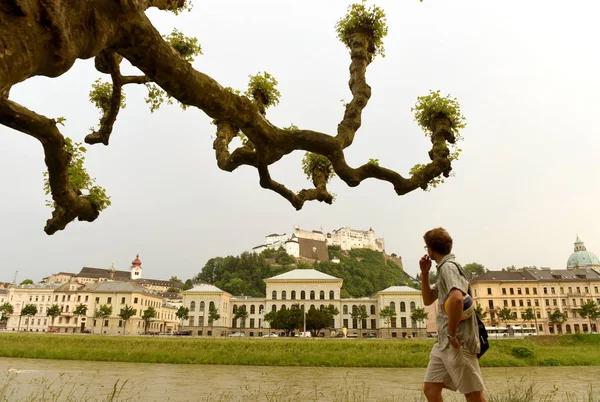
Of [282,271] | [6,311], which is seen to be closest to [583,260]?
[282,271]

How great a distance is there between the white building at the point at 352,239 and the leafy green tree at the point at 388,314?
6988 cm

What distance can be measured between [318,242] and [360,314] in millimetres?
64894

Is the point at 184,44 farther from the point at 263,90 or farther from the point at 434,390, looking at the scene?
the point at 434,390

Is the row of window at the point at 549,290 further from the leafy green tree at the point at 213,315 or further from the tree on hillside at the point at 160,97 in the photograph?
the tree on hillside at the point at 160,97

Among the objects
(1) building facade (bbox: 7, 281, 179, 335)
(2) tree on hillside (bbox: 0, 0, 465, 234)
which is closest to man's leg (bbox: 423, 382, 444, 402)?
(2) tree on hillside (bbox: 0, 0, 465, 234)

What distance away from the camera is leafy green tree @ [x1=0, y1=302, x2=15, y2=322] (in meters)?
69.2

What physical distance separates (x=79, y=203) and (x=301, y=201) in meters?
4.02

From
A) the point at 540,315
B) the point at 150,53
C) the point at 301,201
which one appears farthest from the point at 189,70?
the point at 540,315

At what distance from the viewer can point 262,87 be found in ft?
31.2

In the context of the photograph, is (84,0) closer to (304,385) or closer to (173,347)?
(304,385)

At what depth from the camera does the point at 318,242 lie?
13338 centimetres

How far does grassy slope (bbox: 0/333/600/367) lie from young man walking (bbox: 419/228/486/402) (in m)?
Answer: 23.4

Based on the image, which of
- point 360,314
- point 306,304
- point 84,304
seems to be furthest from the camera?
point 306,304

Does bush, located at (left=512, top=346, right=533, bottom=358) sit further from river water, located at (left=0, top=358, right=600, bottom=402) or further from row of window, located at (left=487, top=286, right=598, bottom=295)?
row of window, located at (left=487, top=286, right=598, bottom=295)
